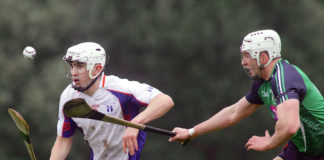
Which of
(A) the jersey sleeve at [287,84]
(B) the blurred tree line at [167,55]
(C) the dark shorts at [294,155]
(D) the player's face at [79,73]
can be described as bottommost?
(B) the blurred tree line at [167,55]

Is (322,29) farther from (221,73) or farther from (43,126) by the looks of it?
(43,126)

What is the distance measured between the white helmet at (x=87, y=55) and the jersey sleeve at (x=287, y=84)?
1.66 m

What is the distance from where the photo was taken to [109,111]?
6258 mm

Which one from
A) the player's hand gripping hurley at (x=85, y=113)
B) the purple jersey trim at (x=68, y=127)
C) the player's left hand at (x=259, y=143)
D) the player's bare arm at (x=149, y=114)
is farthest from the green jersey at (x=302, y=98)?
the purple jersey trim at (x=68, y=127)

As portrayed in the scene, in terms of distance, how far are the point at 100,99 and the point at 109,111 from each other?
142 millimetres

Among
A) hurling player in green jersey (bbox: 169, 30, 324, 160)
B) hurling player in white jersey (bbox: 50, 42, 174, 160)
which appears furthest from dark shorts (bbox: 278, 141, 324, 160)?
hurling player in white jersey (bbox: 50, 42, 174, 160)

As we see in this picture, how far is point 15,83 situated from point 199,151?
6041 millimetres

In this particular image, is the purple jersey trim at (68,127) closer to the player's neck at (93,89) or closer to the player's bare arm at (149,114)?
the player's neck at (93,89)

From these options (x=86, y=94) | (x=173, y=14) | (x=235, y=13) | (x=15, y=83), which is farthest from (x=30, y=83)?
(x=86, y=94)


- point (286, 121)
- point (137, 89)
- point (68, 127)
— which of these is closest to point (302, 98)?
point (286, 121)

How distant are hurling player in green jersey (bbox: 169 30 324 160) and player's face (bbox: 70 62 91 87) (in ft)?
4.71

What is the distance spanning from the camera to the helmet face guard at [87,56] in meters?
6.16

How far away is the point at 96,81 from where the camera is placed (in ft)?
20.8

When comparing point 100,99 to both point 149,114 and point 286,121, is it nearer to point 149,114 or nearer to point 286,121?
point 149,114
